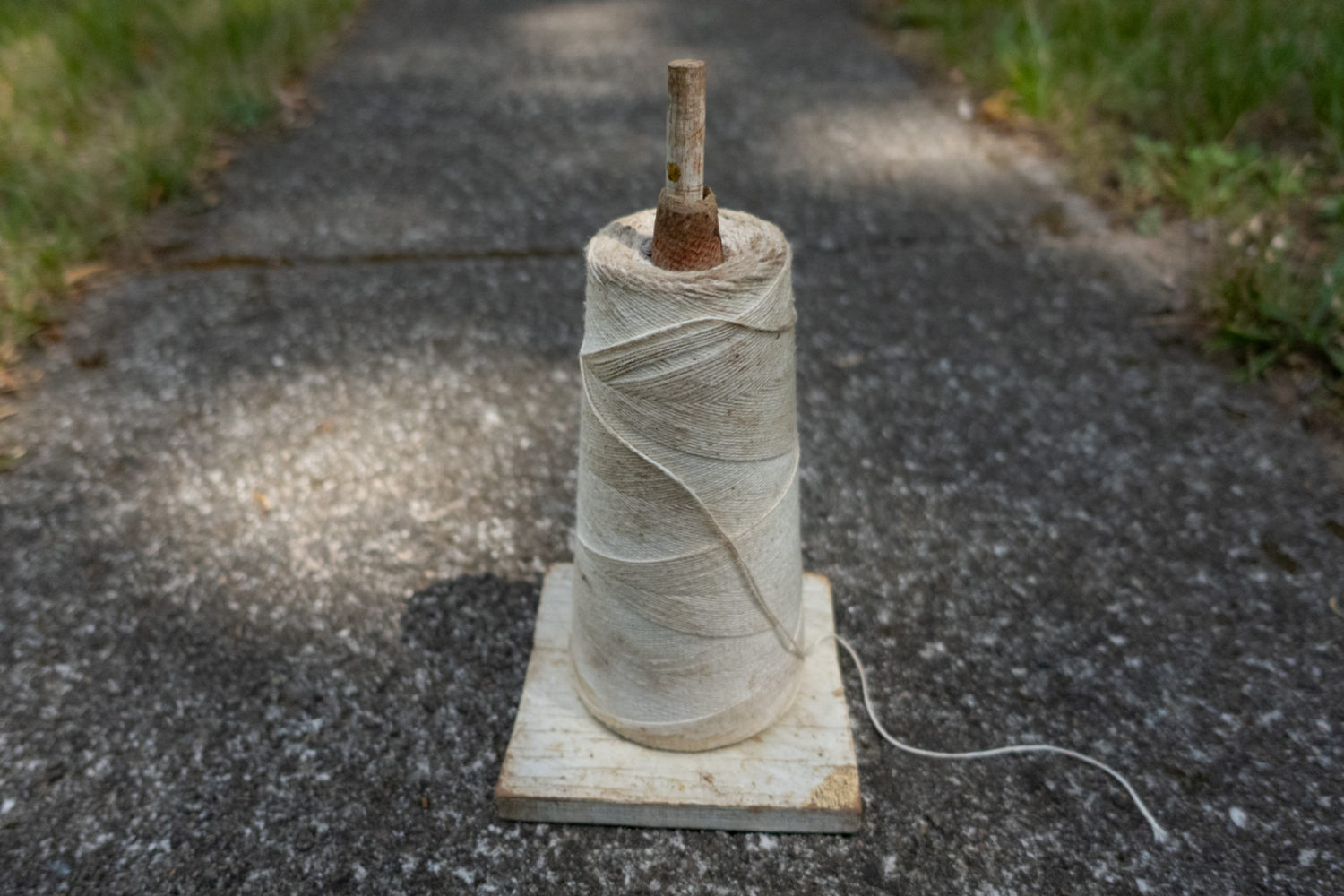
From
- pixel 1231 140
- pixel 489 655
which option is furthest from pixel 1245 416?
pixel 489 655

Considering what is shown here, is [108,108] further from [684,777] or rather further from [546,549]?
[684,777]

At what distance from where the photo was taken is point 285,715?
4.77 ft

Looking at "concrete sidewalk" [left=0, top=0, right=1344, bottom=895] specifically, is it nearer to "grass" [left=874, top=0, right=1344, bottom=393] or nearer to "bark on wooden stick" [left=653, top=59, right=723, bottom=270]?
"grass" [left=874, top=0, right=1344, bottom=393]

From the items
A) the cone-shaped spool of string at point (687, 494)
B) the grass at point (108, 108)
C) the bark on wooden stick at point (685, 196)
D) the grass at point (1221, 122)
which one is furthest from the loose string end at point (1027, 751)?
the grass at point (108, 108)

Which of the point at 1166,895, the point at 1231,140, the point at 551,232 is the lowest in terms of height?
the point at 1166,895

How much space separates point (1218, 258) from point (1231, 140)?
61 centimetres

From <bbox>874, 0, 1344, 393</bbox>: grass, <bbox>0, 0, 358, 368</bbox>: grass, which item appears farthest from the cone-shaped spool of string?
<bbox>0, 0, 358, 368</bbox>: grass

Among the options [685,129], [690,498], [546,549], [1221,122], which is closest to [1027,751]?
[690,498]

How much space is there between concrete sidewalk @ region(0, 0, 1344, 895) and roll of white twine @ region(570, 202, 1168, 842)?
15cm

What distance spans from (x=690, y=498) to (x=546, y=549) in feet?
2.19

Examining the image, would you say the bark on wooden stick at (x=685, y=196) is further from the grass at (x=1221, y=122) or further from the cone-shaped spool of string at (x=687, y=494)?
the grass at (x=1221, y=122)

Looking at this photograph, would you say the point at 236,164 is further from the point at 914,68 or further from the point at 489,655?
the point at 914,68

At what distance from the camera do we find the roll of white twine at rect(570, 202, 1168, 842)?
3.46ft

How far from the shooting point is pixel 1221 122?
2.69 meters
